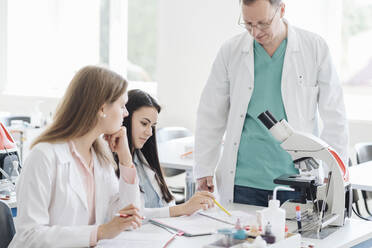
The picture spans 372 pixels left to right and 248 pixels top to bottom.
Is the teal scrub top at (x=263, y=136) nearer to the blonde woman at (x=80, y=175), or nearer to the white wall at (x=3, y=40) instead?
the blonde woman at (x=80, y=175)

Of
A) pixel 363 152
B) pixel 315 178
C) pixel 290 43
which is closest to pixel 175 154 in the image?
pixel 363 152

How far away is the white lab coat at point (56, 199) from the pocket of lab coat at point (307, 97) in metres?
0.83

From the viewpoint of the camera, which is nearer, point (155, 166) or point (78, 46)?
point (155, 166)

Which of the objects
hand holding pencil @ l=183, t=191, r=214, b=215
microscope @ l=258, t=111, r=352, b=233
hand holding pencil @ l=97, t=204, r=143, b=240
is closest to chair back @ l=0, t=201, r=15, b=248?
hand holding pencil @ l=97, t=204, r=143, b=240

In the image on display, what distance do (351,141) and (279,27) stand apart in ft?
7.72

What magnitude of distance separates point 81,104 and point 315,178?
88 centimetres

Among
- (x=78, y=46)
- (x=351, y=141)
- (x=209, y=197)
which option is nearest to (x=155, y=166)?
(x=209, y=197)

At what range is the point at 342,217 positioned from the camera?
221cm

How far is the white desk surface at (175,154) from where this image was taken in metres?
3.68

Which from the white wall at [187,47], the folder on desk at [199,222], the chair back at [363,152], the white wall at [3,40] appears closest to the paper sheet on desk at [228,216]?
the folder on desk at [199,222]

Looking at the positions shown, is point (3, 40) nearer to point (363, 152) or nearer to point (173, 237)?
point (363, 152)

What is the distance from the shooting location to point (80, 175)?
210 centimetres

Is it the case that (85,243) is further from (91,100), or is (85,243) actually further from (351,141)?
(351,141)

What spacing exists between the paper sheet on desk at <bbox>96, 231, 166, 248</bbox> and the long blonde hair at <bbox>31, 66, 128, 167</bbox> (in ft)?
1.24
